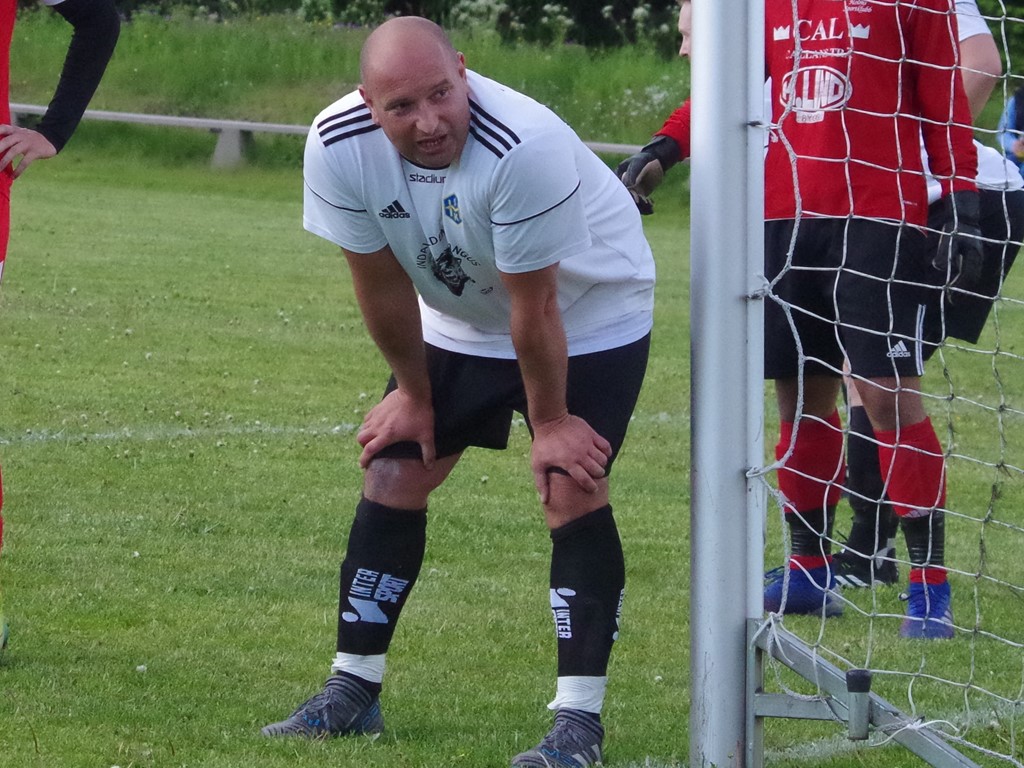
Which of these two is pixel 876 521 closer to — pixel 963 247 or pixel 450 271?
pixel 963 247

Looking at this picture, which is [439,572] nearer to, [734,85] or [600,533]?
[600,533]

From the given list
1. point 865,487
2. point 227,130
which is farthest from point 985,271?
point 227,130

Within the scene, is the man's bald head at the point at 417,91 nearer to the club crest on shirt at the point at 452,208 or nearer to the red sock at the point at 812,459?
the club crest on shirt at the point at 452,208

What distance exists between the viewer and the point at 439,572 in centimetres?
514

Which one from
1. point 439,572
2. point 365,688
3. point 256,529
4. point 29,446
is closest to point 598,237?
point 365,688

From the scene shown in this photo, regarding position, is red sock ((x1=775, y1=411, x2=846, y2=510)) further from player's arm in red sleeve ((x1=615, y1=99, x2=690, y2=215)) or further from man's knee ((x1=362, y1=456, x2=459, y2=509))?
man's knee ((x1=362, y1=456, x2=459, y2=509))

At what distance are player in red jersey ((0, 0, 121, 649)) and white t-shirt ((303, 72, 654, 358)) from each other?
826 mm

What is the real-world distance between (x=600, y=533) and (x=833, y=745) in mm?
782

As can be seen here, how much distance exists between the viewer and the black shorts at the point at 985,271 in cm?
475

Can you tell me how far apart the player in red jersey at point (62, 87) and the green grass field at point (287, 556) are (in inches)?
23.9

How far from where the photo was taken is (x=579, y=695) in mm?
3432

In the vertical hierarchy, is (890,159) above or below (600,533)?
above

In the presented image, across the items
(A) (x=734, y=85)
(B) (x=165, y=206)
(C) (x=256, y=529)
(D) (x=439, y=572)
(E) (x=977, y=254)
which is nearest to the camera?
(A) (x=734, y=85)

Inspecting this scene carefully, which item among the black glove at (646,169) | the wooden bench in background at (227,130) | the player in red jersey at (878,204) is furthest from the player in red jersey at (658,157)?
the wooden bench in background at (227,130)
